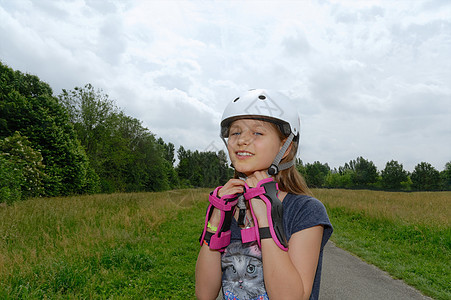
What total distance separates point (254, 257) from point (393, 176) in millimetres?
97038

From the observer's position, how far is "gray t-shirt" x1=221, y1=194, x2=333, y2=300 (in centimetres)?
157

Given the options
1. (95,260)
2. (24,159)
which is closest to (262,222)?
(95,260)

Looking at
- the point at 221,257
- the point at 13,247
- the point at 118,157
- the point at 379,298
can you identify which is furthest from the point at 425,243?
the point at 118,157

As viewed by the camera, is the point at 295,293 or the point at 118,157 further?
the point at 118,157

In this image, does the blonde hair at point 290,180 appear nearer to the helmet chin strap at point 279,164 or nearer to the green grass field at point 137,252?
the helmet chin strap at point 279,164

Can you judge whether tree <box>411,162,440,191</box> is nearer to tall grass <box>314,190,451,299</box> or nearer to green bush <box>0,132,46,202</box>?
tall grass <box>314,190,451,299</box>

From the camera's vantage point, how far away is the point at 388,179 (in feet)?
278

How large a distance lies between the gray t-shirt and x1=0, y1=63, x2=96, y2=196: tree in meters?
23.6

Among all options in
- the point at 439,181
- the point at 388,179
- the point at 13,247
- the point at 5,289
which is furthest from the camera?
the point at 388,179

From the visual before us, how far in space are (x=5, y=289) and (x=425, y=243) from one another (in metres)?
10.1

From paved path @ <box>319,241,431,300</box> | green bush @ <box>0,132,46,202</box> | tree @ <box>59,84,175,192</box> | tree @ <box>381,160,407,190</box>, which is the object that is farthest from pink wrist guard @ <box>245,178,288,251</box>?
tree @ <box>381,160,407,190</box>

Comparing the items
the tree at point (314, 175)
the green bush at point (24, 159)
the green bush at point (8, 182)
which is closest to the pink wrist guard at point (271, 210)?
the tree at point (314, 175)

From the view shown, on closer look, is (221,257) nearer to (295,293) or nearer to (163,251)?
(295,293)

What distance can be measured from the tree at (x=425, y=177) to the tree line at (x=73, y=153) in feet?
199
